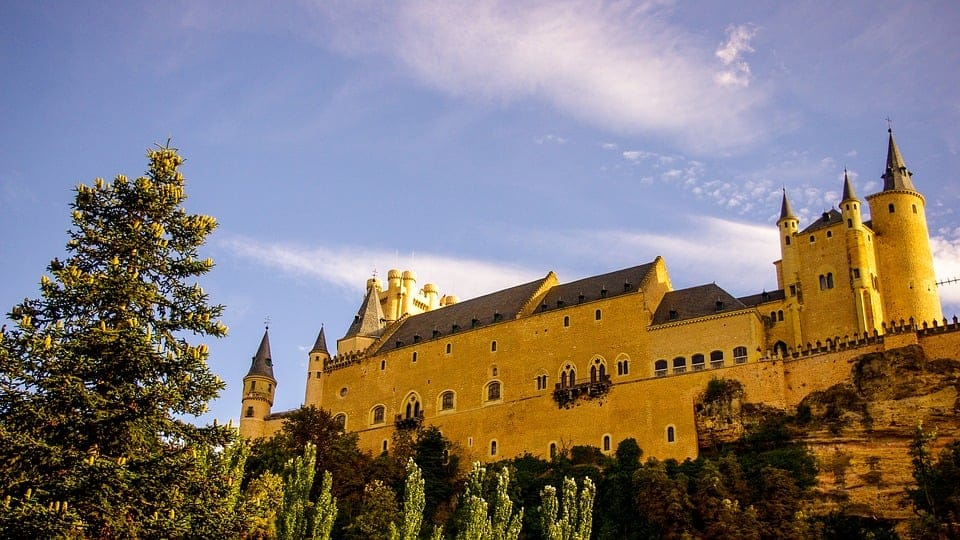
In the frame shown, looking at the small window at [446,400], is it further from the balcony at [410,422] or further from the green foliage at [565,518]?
the green foliage at [565,518]

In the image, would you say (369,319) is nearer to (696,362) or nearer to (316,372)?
(316,372)

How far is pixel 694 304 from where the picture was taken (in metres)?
59.4

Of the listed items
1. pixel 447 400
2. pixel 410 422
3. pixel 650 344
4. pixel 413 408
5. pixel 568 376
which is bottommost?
pixel 410 422

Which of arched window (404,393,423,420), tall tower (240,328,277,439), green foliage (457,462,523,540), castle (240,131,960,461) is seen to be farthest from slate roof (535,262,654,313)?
green foliage (457,462,523,540)

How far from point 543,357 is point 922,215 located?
25.0 meters

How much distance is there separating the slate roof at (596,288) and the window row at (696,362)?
589 centimetres

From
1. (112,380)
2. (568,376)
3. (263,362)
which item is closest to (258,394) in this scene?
(263,362)

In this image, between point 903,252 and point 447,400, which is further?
point 447,400

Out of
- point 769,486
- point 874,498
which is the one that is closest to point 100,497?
point 769,486

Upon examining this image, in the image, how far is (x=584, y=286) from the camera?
217 feet

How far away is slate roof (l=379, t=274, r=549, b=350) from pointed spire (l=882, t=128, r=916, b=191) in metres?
24.3

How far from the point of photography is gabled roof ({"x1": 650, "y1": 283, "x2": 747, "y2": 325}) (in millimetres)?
57562

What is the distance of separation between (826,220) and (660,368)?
1369 cm

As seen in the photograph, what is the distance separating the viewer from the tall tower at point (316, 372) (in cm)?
7412
